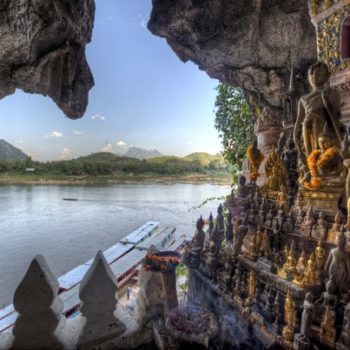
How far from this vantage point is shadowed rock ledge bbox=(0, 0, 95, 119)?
6.66 m

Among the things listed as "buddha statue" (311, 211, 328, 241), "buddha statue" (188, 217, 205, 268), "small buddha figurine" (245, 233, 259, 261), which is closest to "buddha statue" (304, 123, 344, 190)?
"buddha statue" (311, 211, 328, 241)

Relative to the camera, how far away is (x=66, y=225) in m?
29.5

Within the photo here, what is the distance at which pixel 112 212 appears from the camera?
35.7 meters

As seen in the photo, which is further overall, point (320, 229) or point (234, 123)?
point (234, 123)

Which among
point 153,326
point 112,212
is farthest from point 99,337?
point 112,212

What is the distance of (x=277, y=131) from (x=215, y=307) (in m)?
6.41

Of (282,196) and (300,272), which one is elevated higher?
(282,196)

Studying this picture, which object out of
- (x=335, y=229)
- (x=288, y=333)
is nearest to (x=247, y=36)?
(x=335, y=229)

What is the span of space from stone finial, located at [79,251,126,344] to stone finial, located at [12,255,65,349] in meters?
0.21

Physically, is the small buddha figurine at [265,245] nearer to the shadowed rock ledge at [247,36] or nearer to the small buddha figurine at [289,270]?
the small buddha figurine at [289,270]

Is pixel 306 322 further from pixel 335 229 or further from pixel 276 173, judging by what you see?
pixel 276 173

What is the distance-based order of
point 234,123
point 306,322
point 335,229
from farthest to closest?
point 234,123
point 335,229
point 306,322

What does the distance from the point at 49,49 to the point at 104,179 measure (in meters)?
62.9

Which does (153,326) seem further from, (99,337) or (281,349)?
(281,349)
